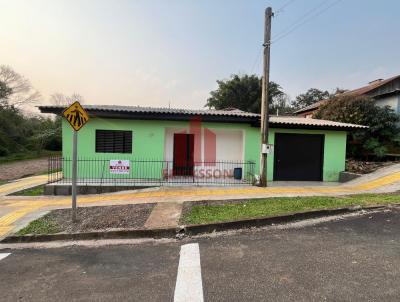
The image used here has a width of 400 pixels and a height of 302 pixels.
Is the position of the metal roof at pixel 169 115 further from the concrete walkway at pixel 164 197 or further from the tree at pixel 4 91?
the tree at pixel 4 91

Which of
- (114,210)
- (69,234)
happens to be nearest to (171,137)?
(114,210)

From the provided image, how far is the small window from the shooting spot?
11695 millimetres

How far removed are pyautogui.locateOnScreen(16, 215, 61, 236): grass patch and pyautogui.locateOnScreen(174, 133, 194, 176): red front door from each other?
710 cm

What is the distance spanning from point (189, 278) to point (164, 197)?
5.17 meters

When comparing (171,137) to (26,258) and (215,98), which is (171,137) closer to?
(26,258)

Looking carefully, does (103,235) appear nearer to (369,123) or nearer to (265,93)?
(265,93)

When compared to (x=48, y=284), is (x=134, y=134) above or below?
above

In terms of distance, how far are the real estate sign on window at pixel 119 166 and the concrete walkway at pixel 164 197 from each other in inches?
70.5

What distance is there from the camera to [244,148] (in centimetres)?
1229

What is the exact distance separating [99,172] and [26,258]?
23.8ft

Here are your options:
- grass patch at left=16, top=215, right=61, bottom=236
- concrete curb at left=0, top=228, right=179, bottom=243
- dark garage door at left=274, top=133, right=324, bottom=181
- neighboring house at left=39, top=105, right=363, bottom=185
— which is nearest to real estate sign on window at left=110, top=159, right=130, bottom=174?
neighboring house at left=39, top=105, right=363, bottom=185

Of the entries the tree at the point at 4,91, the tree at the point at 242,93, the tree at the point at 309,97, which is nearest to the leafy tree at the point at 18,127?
the tree at the point at 4,91

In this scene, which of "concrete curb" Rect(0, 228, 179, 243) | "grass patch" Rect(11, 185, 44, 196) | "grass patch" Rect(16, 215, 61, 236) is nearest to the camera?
"concrete curb" Rect(0, 228, 179, 243)

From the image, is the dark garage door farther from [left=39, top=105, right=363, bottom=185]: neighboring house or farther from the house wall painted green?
the house wall painted green
